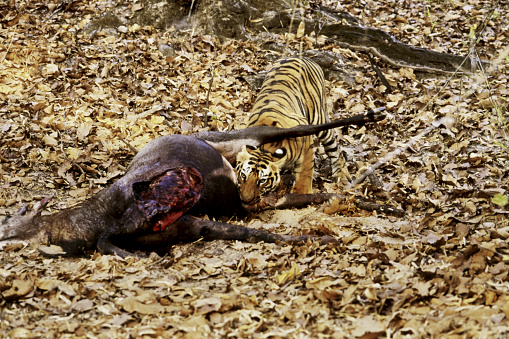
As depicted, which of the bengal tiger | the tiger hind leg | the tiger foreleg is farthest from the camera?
the tiger hind leg

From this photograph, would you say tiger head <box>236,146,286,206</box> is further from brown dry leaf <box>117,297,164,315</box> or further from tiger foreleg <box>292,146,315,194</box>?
brown dry leaf <box>117,297,164,315</box>

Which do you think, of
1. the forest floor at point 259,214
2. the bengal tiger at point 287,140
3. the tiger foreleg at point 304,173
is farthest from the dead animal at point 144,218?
the tiger foreleg at point 304,173

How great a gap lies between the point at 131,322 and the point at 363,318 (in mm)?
1180

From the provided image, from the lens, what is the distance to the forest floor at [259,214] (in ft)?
7.82

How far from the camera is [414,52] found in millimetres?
7840

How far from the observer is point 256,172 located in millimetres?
4043

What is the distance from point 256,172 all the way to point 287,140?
2.25ft

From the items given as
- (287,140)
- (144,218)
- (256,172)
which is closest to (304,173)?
(287,140)

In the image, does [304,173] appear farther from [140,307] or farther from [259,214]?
[140,307]

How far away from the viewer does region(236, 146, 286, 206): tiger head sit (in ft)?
12.9

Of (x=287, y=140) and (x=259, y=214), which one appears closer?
(x=259, y=214)

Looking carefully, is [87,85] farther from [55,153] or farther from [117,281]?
[117,281]

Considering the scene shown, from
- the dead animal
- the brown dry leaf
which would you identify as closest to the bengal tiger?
the dead animal

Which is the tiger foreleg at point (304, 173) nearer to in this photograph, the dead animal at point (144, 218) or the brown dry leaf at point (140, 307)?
the dead animal at point (144, 218)
